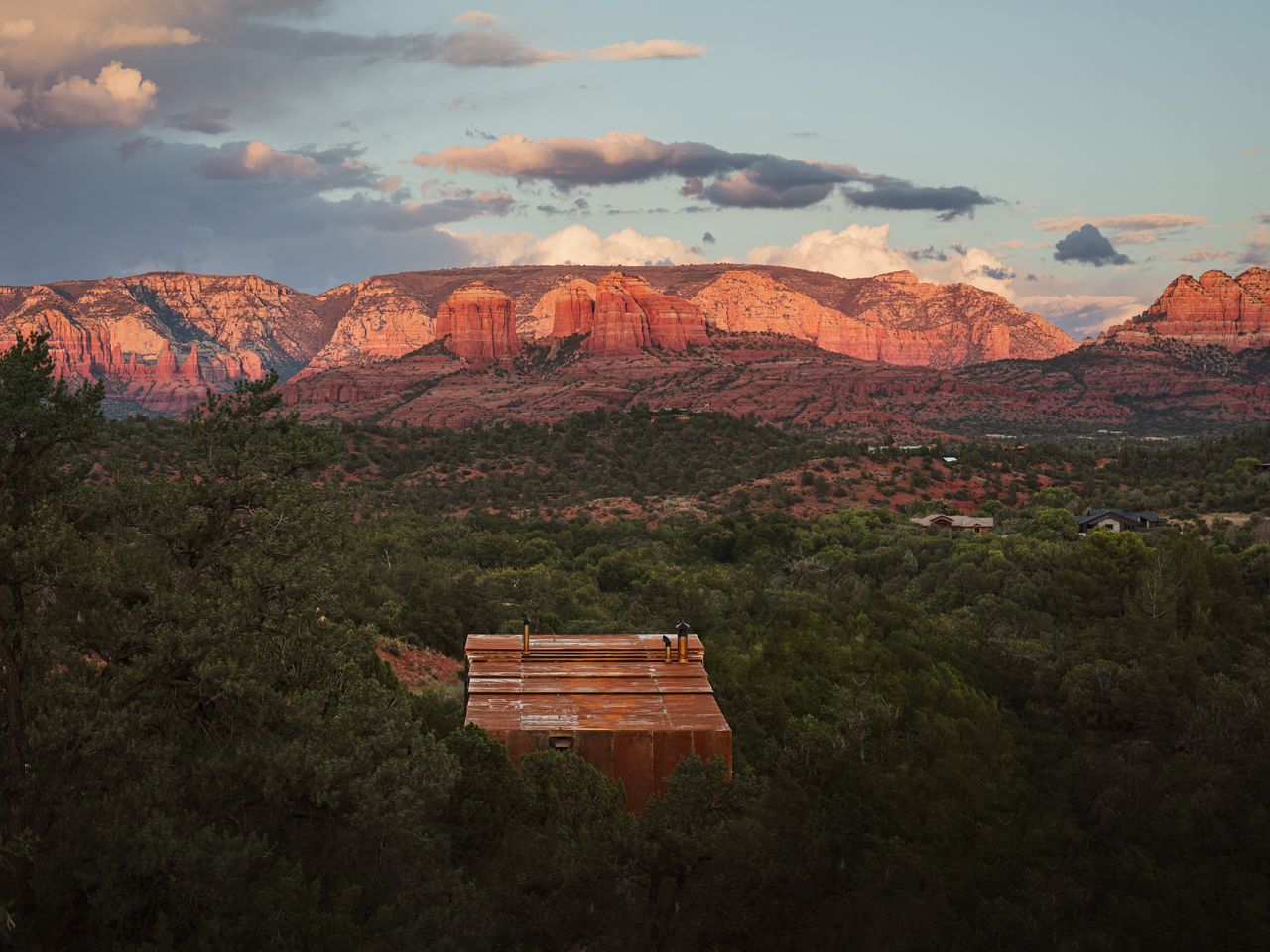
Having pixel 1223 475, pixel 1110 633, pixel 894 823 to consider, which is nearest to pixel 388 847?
pixel 894 823

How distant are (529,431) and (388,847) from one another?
8740 centimetres

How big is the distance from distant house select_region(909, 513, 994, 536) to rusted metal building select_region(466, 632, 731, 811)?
132ft

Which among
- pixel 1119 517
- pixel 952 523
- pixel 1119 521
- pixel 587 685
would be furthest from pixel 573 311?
pixel 587 685

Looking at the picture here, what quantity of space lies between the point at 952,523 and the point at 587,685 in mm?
45319

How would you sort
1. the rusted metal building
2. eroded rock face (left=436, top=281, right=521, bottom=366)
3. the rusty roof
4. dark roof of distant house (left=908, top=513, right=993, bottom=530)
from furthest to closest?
1. eroded rock face (left=436, top=281, right=521, bottom=366)
2. dark roof of distant house (left=908, top=513, right=993, bottom=530)
3. the rusty roof
4. the rusted metal building

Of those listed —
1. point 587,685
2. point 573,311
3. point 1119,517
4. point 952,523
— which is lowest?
point 952,523

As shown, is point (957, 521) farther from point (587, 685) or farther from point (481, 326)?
point (481, 326)

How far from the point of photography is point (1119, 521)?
177 ft

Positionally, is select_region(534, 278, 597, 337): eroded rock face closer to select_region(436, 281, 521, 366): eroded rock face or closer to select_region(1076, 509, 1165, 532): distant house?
select_region(436, 281, 521, 366): eroded rock face

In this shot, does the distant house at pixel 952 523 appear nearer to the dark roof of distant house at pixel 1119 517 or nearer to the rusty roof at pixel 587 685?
the dark roof of distant house at pixel 1119 517

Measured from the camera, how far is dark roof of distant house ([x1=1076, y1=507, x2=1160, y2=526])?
5400 cm

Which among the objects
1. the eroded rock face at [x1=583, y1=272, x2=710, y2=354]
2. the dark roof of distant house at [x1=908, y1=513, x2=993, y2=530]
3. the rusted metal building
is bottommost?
the dark roof of distant house at [x1=908, y1=513, x2=993, y2=530]

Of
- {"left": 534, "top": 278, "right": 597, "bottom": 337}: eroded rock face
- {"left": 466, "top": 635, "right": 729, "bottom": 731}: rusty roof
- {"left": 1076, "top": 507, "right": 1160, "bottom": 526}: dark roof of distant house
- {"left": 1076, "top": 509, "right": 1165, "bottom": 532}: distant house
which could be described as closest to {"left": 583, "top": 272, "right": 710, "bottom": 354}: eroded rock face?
{"left": 534, "top": 278, "right": 597, "bottom": 337}: eroded rock face

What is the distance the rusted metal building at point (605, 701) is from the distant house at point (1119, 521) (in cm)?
3645
